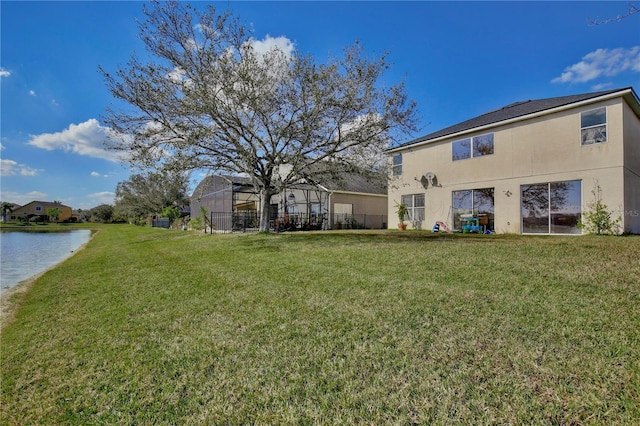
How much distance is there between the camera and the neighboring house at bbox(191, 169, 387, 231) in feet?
62.8

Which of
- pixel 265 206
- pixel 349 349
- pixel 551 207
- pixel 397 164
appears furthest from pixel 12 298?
pixel 551 207

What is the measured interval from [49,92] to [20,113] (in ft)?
9.00

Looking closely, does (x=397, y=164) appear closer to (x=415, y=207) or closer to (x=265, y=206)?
Result: (x=415, y=207)

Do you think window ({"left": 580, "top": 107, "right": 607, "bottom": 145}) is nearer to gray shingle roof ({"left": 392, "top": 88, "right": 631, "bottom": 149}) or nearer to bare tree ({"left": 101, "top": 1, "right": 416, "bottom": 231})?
gray shingle roof ({"left": 392, "top": 88, "right": 631, "bottom": 149})

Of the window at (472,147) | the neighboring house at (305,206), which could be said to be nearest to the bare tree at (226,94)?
the window at (472,147)

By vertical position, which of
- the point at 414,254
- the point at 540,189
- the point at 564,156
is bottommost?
the point at 414,254

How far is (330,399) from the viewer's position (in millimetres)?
2227

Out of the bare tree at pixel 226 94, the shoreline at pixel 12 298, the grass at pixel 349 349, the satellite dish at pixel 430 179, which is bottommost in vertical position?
the shoreline at pixel 12 298

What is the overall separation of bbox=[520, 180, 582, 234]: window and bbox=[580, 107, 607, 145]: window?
4.92 ft

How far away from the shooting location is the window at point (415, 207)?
15.6 metres

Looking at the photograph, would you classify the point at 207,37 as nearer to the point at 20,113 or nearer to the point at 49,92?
the point at 49,92

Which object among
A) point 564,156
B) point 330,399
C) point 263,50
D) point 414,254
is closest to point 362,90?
point 263,50

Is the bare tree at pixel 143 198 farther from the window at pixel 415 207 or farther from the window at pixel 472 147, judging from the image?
the window at pixel 472 147

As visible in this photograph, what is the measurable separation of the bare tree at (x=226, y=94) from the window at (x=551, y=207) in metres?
5.58
